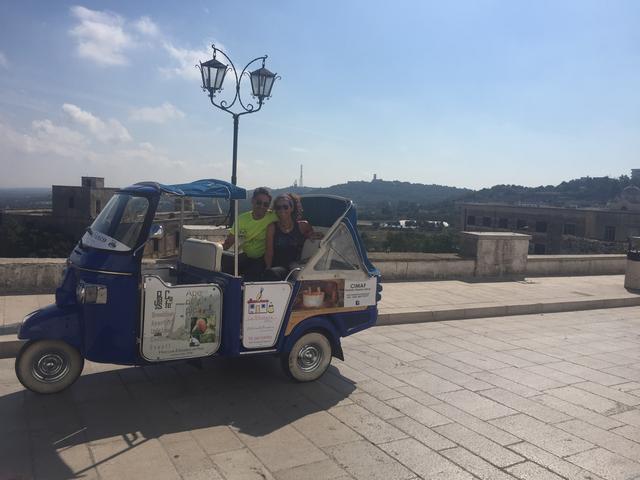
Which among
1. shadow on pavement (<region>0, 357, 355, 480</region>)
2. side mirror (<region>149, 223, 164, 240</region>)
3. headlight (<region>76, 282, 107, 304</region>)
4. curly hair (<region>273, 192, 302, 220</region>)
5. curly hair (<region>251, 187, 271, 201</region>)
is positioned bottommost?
shadow on pavement (<region>0, 357, 355, 480</region>)

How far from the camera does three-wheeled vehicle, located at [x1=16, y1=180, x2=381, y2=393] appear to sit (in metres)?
5.00

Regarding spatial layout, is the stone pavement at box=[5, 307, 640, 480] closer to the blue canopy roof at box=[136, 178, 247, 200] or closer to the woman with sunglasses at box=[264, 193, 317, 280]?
the woman with sunglasses at box=[264, 193, 317, 280]

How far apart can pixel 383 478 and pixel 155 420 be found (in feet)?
6.86

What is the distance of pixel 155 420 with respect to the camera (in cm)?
487

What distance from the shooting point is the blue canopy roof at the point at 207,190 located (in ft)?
17.8

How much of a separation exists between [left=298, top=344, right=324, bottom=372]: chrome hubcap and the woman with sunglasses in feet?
2.82

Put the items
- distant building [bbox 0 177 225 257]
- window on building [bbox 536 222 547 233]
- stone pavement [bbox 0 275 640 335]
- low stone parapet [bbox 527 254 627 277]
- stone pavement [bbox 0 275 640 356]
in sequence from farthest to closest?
window on building [bbox 536 222 547 233] < distant building [bbox 0 177 225 257] < low stone parapet [bbox 527 254 627 277] < stone pavement [bbox 0 275 640 335] < stone pavement [bbox 0 275 640 356]

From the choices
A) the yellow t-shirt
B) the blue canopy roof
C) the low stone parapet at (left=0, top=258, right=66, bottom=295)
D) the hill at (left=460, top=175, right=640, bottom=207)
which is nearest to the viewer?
the blue canopy roof

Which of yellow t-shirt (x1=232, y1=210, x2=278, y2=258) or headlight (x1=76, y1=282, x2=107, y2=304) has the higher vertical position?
yellow t-shirt (x1=232, y1=210, x2=278, y2=258)

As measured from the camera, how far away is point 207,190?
18.2ft

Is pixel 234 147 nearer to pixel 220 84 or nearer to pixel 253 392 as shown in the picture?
pixel 220 84

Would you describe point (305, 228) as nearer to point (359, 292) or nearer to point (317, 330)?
point (359, 292)

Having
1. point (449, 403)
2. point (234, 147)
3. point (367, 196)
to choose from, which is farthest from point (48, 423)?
point (367, 196)

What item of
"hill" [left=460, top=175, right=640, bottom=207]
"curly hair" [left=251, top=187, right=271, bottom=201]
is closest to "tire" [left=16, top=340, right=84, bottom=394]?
"curly hair" [left=251, top=187, right=271, bottom=201]
